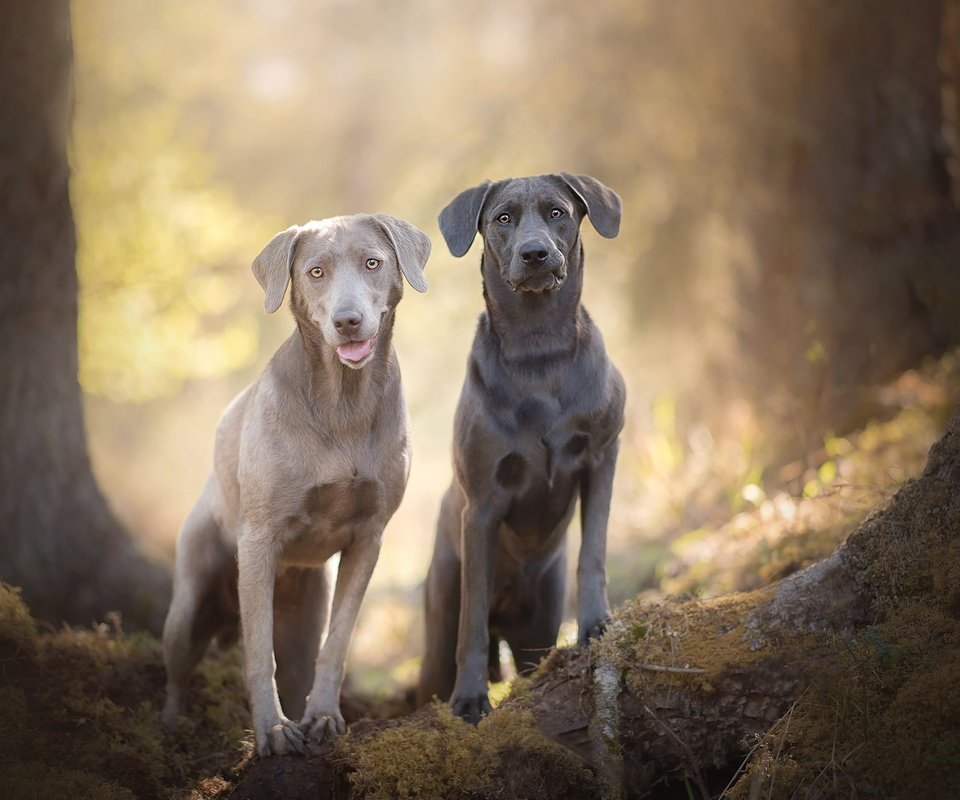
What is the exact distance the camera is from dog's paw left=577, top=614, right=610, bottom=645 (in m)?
4.25

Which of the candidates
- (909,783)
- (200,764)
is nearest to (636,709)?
(909,783)

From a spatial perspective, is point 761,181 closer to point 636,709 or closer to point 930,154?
point 930,154

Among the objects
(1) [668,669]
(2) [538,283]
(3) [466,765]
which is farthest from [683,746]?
(2) [538,283]

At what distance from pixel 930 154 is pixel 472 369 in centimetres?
532

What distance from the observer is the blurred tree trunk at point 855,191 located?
7750 millimetres

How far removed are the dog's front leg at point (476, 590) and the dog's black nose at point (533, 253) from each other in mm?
1153

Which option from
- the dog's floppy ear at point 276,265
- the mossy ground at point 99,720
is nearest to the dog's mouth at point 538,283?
the dog's floppy ear at point 276,265

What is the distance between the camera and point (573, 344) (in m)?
4.58

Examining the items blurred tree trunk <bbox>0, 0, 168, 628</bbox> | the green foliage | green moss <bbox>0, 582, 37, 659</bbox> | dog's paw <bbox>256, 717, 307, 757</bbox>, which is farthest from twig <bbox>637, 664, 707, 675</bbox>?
the green foliage

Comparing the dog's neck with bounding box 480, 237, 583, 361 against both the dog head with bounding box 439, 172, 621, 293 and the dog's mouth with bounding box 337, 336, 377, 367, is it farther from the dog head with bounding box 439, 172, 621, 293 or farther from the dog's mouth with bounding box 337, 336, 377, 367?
the dog's mouth with bounding box 337, 336, 377, 367

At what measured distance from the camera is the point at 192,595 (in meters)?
4.80

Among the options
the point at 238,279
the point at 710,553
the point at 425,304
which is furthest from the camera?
the point at 238,279

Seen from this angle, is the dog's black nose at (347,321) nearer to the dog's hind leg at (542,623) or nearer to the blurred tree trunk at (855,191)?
the dog's hind leg at (542,623)

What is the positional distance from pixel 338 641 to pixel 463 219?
2057 millimetres
